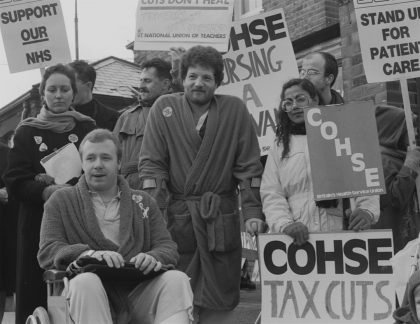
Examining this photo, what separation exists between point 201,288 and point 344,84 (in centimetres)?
386

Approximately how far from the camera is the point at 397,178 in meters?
4.93

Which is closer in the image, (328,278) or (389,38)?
(328,278)

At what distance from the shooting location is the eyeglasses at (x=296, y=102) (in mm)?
4814

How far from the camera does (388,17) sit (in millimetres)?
5410

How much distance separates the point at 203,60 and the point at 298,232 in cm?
120

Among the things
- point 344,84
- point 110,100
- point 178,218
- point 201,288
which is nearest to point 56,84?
point 178,218

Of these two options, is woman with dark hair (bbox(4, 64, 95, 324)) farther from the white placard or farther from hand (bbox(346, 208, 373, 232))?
hand (bbox(346, 208, 373, 232))

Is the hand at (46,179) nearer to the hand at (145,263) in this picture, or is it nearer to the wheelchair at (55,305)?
the wheelchair at (55,305)

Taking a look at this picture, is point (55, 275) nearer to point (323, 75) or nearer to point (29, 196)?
point (29, 196)

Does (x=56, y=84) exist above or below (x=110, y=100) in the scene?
below

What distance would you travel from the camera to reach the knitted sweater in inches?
152

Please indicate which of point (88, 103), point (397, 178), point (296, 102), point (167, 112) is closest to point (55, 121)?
point (167, 112)

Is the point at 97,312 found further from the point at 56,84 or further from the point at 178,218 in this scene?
the point at 56,84

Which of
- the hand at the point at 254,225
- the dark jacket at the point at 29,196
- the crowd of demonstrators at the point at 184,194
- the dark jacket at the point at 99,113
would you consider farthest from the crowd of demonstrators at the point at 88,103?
the hand at the point at 254,225
